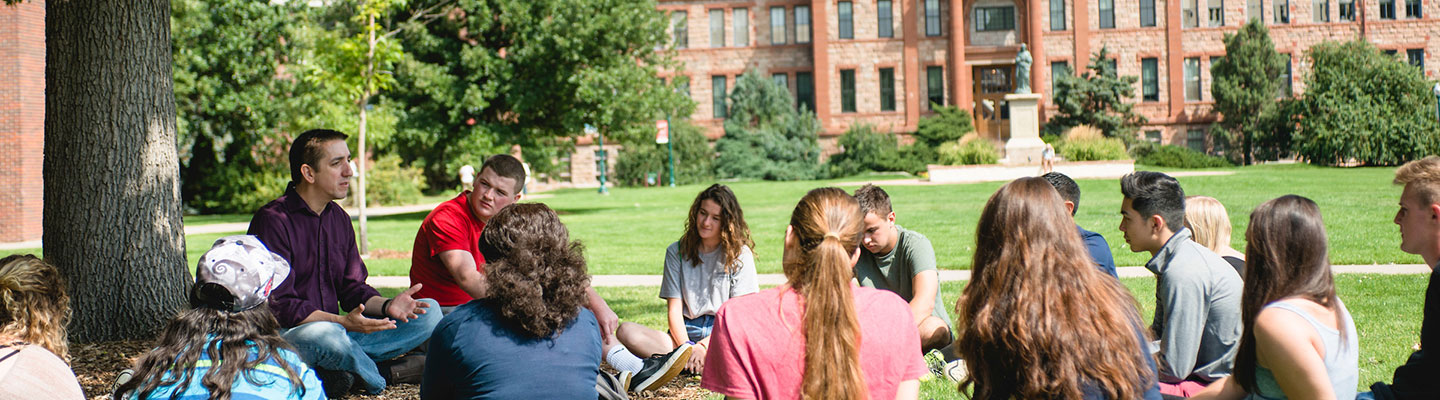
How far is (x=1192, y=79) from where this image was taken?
4781 centimetres

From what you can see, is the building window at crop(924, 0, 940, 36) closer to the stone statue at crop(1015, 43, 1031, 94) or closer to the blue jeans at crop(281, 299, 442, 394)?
the stone statue at crop(1015, 43, 1031, 94)

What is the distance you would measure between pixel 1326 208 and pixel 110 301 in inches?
684

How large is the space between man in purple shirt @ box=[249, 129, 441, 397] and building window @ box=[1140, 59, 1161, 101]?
47186 millimetres

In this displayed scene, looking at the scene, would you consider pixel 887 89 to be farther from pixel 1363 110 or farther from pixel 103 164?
pixel 103 164

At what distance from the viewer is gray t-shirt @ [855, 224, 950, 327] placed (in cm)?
545

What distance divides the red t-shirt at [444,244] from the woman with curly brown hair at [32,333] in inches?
96.5

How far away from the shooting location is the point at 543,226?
3506 millimetres

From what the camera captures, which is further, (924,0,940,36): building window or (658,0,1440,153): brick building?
(924,0,940,36): building window

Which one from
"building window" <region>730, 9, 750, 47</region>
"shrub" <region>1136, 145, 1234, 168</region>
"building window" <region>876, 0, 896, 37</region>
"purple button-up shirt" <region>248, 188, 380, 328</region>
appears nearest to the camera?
"purple button-up shirt" <region>248, 188, 380, 328</region>

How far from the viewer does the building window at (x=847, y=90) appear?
48.5 meters

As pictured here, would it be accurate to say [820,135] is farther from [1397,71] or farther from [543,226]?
[543,226]

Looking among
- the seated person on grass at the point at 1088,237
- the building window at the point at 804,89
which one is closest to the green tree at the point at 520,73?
the seated person on grass at the point at 1088,237

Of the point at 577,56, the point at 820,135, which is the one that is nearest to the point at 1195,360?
the point at 577,56

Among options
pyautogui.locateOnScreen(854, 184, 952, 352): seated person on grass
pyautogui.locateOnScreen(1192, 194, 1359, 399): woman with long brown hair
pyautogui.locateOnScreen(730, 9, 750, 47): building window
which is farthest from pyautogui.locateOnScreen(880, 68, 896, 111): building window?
pyautogui.locateOnScreen(1192, 194, 1359, 399): woman with long brown hair
